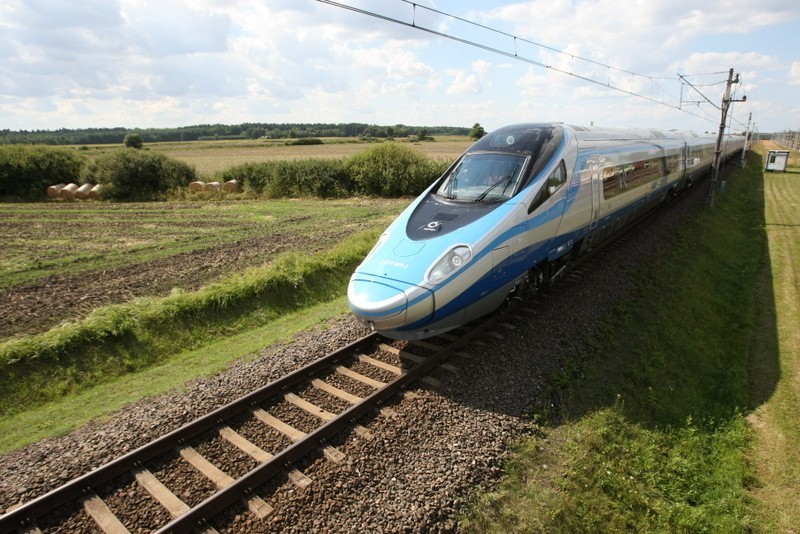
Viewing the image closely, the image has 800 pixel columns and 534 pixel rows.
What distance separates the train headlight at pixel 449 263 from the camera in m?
6.53

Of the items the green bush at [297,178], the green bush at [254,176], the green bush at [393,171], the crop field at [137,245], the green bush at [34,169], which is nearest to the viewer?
the crop field at [137,245]

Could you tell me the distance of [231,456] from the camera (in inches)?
221

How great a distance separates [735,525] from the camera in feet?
17.4

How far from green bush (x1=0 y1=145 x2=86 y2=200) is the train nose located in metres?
43.0

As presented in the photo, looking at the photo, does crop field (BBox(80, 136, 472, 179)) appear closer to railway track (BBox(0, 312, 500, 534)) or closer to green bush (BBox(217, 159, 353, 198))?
green bush (BBox(217, 159, 353, 198))

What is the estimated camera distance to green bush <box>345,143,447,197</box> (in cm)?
3303

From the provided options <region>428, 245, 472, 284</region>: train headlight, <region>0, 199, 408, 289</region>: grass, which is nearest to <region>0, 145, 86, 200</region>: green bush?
<region>0, 199, 408, 289</region>: grass

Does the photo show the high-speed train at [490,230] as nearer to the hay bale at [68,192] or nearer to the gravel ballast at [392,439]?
the gravel ballast at [392,439]

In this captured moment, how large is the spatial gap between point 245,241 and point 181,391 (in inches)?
457

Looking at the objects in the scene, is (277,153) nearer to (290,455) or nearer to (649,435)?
(290,455)

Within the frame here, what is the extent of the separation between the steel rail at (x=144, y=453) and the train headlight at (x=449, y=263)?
222 cm

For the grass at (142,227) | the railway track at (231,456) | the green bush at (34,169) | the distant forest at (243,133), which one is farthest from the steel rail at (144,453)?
the distant forest at (243,133)

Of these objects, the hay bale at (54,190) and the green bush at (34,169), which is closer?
the hay bale at (54,190)

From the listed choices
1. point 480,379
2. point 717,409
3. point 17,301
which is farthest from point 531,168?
point 17,301
